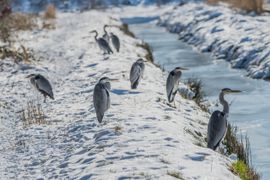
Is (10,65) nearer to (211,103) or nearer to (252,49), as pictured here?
(211,103)

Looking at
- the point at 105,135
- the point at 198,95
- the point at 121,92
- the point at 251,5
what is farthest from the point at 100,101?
the point at 251,5

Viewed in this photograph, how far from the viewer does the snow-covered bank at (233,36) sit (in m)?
21.2

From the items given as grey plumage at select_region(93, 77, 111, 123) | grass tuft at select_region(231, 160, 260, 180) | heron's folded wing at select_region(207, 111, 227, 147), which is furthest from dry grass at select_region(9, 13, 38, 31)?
grass tuft at select_region(231, 160, 260, 180)

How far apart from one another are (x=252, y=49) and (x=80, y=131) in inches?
517

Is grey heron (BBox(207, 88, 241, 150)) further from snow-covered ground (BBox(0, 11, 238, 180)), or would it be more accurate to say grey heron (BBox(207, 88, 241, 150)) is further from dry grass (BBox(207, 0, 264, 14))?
dry grass (BBox(207, 0, 264, 14))

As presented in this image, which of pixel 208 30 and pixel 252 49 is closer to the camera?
pixel 252 49

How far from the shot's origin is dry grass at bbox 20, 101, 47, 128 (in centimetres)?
1181

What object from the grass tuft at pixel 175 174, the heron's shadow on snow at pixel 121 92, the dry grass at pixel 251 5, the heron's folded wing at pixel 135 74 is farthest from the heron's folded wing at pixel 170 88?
the dry grass at pixel 251 5

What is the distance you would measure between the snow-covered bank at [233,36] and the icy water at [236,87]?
46cm

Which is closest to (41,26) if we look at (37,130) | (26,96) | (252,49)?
(252,49)

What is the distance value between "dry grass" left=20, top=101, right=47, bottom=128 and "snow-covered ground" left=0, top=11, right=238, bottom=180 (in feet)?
0.45

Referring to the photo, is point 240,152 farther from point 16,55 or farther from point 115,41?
point 115,41

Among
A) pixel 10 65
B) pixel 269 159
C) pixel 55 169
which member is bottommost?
pixel 269 159

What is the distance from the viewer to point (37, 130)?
11.2 metres
